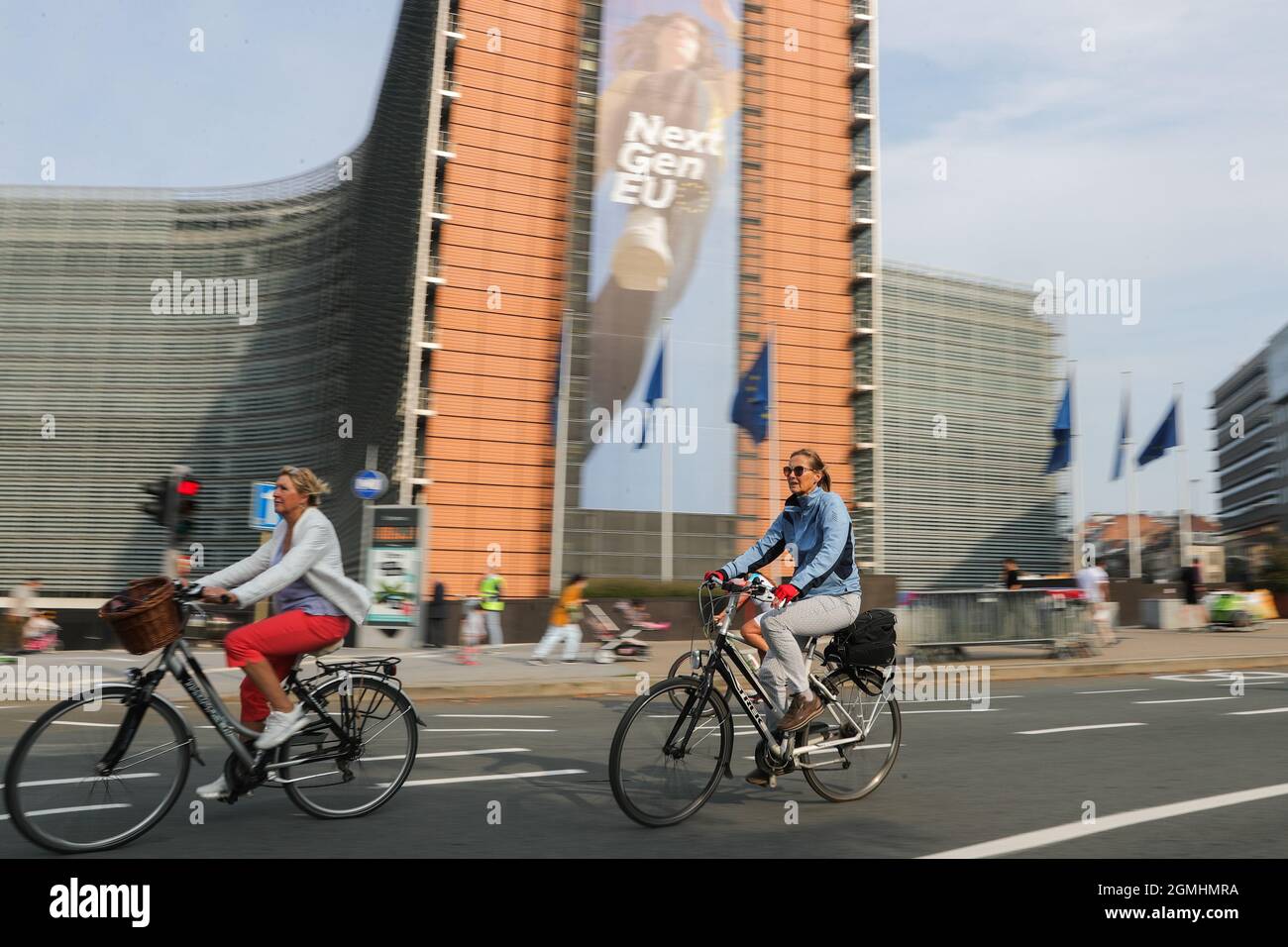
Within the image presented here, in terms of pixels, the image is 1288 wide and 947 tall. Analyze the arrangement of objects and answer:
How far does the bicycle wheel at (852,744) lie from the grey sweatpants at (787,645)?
31 centimetres

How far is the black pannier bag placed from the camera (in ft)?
19.6

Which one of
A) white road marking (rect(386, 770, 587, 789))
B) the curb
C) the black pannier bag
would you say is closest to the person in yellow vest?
the curb

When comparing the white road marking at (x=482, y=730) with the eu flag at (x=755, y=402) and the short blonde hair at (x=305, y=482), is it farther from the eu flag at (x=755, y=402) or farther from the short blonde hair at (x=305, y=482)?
the eu flag at (x=755, y=402)

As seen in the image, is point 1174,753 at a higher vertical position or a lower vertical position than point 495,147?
lower

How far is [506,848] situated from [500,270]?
1290 inches

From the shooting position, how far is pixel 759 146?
4025 cm

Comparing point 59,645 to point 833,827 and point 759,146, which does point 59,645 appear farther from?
point 759,146

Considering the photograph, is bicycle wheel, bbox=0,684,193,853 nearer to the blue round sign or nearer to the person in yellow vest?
the person in yellow vest

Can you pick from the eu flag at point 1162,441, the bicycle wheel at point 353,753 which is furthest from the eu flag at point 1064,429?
the bicycle wheel at point 353,753

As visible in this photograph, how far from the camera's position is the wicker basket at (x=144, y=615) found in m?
4.62

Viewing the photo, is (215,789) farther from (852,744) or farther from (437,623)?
(437,623)

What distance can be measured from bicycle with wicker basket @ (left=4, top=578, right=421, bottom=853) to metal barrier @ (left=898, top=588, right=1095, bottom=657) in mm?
12611
